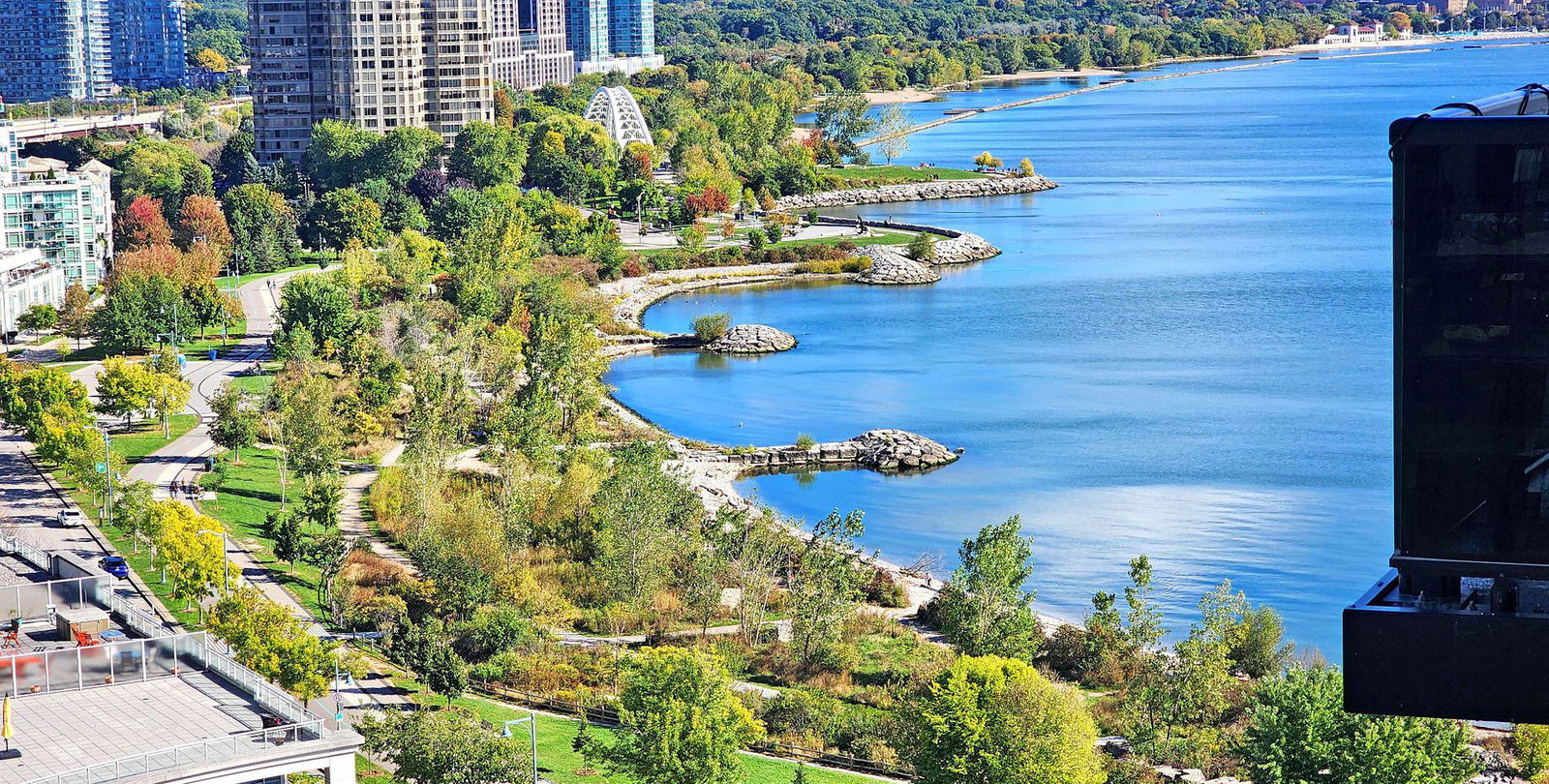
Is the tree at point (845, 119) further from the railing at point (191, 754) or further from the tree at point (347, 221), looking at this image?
the railing at point (191, 754)

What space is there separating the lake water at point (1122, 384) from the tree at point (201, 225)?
1589cm

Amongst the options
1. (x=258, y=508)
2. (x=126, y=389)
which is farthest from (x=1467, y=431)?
(x=126, y=389)

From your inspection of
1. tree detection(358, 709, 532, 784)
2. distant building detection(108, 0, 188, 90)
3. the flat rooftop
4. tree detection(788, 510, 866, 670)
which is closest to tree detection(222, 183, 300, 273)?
tree detection(788, 510, 866, 670)

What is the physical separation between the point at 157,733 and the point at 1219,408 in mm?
33364

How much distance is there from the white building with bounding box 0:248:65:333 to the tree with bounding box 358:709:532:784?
114ft

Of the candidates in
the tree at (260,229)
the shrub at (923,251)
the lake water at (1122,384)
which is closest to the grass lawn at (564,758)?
the lake water at (1122,384)

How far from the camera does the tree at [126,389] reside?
3756 centimetres

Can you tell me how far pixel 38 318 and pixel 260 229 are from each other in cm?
1428

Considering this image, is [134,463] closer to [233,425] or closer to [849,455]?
[233,425]

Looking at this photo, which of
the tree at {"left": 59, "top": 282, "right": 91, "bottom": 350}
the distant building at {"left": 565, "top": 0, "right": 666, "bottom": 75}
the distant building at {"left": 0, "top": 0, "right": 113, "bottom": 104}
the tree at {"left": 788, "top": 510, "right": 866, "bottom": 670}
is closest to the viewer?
the tree at {"left": 788, "top": 510, "right": 866, "bottom": 670}

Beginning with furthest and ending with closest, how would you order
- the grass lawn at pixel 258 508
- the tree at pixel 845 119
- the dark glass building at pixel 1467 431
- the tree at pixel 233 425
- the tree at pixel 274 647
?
the tree at pixel 845 119 → the tree at pixel 233 425 → the grass lawn at pixel 258 508 → the tree at pixel 274 647 → the dark glass building at pixel 1467 431

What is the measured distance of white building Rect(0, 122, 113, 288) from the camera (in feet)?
183

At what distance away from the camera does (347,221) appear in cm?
6519

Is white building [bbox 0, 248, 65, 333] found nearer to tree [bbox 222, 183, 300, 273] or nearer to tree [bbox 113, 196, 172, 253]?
tree [bbox 113, 196, 172, 253]
